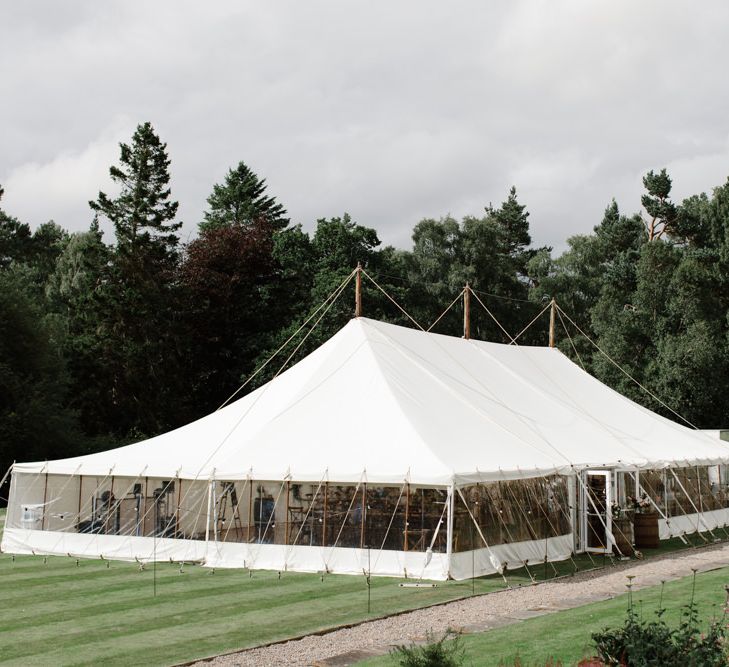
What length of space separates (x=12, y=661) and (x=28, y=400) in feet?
82.0

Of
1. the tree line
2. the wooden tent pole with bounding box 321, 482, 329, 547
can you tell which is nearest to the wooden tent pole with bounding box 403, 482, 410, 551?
the wooden tent pole with bounding box 321, 482, 329, 547

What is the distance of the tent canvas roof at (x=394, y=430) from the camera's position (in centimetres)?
Answer: 1458

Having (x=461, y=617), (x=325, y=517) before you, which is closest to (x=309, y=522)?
(x=325, y=517)

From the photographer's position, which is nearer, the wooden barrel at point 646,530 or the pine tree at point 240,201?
the wooden barrel at point 646,530

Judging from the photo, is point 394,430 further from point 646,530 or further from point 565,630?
point 646,530

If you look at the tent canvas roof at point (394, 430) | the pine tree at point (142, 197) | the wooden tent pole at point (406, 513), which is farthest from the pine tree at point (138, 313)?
the wooden tent pole at point (406, 513)

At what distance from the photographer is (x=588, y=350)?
44.8 m

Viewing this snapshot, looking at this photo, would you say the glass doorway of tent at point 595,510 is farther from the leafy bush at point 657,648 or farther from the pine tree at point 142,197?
the pine tree at point 142,197

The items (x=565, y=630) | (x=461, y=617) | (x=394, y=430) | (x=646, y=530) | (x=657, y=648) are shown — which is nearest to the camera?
(x=657, y=648)

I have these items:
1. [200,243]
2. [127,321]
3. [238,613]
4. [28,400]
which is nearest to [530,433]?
[238,613]

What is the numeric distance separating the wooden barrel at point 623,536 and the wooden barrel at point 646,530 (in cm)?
104

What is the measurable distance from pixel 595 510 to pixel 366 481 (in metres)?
5.00

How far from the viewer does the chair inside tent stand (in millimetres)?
14086

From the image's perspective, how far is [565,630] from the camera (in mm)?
9531
